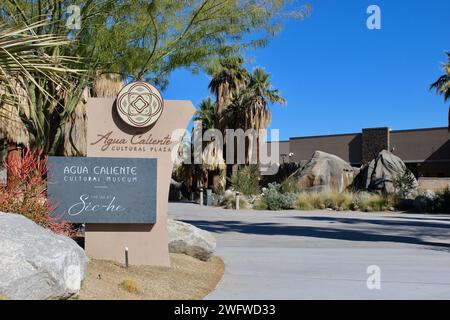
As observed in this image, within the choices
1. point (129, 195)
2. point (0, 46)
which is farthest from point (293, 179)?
point (0, 46)

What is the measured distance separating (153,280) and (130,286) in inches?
35.8

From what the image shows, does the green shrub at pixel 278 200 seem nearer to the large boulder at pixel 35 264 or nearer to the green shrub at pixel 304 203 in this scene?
the green shrub at pixel 304 203

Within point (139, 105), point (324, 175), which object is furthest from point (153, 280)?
point (324, 175)

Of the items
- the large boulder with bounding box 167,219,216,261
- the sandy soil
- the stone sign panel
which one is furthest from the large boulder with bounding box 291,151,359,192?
the stone sign panel

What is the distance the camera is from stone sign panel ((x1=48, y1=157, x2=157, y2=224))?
8750mm

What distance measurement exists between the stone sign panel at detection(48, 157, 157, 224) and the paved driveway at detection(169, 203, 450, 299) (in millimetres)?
1841

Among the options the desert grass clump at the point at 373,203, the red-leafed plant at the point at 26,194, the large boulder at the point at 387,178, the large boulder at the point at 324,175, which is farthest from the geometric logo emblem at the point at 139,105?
the large boulder at the point at 324,175

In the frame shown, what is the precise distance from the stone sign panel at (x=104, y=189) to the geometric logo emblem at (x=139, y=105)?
72 centimetres

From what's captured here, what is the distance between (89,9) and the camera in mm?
11180

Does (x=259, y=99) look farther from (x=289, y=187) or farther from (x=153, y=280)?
(x=153, y=280)

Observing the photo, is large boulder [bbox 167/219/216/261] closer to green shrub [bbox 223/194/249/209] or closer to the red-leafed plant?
the red-leafed plant

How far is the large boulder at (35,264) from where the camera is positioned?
5490mm

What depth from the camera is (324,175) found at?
114ft
